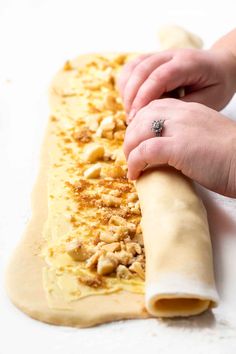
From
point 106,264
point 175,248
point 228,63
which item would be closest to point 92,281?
point 106,264

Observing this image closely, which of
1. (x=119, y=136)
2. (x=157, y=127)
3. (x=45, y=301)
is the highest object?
(x=157, y=127)

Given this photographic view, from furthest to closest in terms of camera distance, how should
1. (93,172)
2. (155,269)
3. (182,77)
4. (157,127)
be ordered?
(182,77) → (93,172) → (157,127) → (155,269)

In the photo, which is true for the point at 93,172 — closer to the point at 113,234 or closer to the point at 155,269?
the point at 113,234

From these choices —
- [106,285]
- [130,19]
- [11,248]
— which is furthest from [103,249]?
[130,19]

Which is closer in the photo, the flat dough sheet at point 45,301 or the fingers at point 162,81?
the flat dough sheet at point 45,301

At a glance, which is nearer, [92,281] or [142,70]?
[92,281]

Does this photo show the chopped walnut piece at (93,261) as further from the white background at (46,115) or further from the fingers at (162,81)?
the fingers at (162,81)

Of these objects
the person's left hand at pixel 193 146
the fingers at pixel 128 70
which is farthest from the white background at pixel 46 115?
the fingers at pixel 128 70

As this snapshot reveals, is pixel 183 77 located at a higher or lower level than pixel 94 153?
higher
